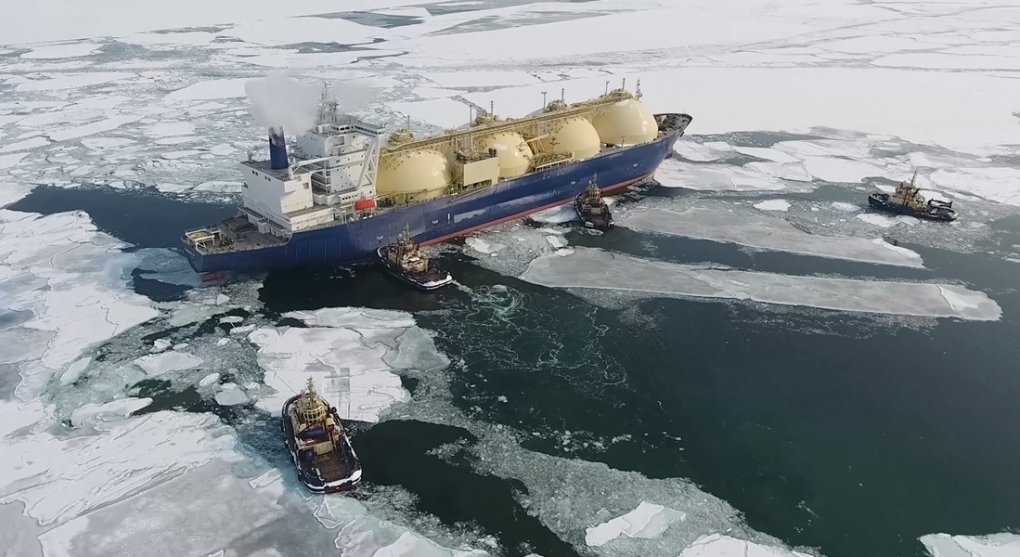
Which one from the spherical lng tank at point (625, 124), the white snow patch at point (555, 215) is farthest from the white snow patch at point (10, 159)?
the spherical lng tank at point (625, 124)

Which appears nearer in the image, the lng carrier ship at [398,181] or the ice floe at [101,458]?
the ice floe at [101,458]

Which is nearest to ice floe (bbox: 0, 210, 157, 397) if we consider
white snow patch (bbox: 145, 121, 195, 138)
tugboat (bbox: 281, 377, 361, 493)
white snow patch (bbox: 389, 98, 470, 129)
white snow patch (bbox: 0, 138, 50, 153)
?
tugboat (bbox: 281, 377, 361, 493)

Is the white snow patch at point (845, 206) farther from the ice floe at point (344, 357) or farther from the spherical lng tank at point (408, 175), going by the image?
the ice floe at point (344, 357)

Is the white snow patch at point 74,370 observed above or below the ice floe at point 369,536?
above

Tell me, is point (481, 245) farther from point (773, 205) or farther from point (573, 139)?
point (773, 205)

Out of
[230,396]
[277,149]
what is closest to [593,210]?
[277,149]

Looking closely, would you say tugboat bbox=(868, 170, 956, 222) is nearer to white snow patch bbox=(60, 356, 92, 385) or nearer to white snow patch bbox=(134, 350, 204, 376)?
white snow patch bbox=(134, 350, 204, 376)

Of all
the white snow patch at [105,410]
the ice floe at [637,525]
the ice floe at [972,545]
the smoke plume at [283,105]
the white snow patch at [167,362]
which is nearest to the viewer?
the ice floe at [972,545]
